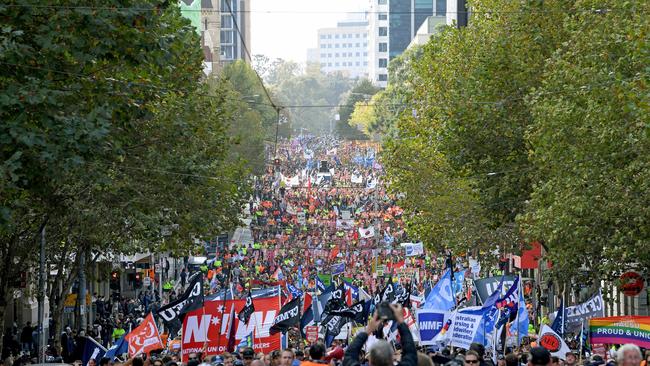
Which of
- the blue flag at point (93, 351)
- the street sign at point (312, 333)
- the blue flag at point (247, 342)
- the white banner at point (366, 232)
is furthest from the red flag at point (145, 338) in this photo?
the white banner at point (366, 232)

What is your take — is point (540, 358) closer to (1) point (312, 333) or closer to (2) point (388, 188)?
(1) point (312, 333)

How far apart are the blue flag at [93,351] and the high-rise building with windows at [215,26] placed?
58.4 ft

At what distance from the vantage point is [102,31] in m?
15.6

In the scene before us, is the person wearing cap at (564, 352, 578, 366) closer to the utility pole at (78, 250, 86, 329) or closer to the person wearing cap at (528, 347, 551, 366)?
the person wearing cap at (528, 347, 551, 366)

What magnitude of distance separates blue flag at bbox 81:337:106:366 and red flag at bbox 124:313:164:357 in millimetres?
514

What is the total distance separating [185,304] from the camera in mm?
20078

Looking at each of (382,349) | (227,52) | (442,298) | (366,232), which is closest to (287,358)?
(382,349)

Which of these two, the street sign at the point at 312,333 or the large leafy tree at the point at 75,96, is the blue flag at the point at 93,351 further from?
the street sign at the point at 312,333

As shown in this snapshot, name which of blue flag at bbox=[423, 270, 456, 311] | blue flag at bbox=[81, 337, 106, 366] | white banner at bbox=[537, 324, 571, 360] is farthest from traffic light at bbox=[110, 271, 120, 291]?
white banner at bbox=[537, 324, 571, 360]

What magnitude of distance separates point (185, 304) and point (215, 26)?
348 ft

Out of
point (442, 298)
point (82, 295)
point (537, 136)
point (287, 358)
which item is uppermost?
point (537, 136)

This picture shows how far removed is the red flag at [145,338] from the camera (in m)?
19.1

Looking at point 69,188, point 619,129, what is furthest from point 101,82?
point 619,129

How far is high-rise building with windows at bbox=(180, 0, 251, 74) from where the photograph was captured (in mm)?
85688
